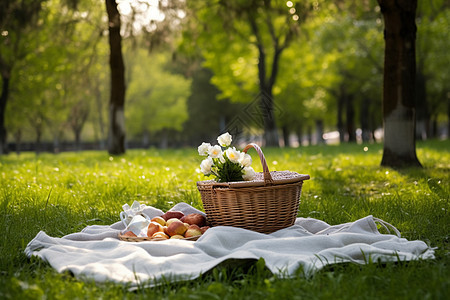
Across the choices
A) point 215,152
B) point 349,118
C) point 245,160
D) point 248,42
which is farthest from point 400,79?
point 349,118

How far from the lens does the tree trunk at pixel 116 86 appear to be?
14.6 meters

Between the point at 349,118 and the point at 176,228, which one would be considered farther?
the point at 349,118

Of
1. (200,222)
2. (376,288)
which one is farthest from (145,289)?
(200,222)

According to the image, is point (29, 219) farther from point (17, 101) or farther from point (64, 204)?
point (17, 101)

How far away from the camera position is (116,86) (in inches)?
577

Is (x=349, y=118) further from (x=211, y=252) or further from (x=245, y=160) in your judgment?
(x=211, y=252)

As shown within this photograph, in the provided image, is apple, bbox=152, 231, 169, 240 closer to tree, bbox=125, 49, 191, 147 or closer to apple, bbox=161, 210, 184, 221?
apple, bbox=161, 210, 184, 221

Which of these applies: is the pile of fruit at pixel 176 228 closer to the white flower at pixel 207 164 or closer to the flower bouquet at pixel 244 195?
the flower bouquet at pixel 244 195

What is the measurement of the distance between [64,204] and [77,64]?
12.0 m

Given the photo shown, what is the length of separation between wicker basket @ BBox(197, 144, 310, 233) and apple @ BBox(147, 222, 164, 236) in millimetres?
534

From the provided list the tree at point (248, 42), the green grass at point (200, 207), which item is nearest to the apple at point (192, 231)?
the green grass at point (200, 207)

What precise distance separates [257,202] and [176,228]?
786 millimetres

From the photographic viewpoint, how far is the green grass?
295cm

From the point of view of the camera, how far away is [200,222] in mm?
4809
